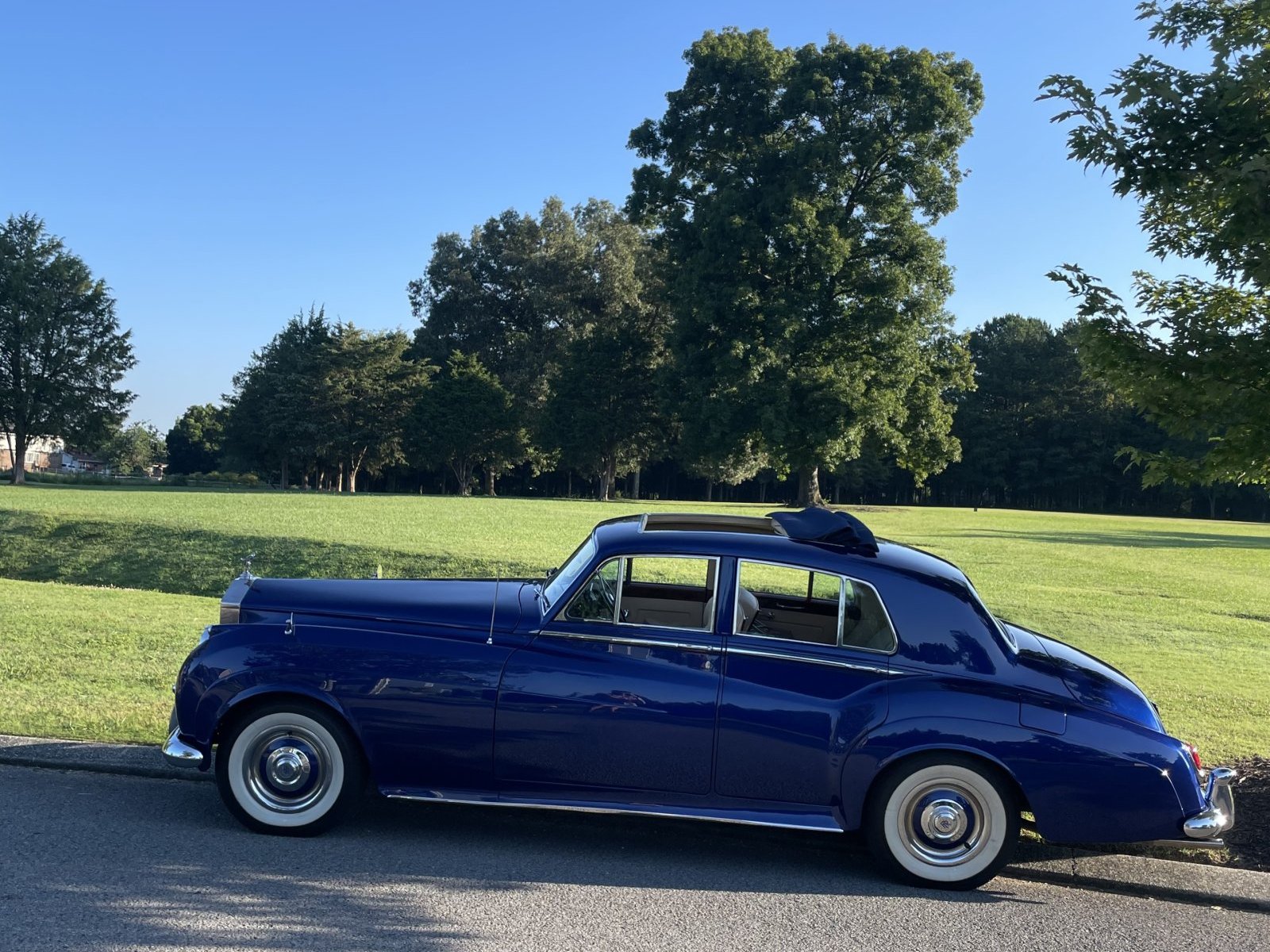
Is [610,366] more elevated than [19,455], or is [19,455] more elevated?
[610,366]

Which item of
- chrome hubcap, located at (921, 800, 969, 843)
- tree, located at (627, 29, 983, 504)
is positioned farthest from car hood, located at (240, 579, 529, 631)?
tree, located at (627, 29, 983, 504)

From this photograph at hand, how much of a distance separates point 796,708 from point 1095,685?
155 cm

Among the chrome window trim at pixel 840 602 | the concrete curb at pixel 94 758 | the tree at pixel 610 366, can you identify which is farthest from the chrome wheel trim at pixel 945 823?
the tree at pixel 610 366

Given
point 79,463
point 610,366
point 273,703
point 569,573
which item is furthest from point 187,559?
point 79,463

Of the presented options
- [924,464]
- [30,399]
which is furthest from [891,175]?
[30,399]

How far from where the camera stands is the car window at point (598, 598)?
16.2ft

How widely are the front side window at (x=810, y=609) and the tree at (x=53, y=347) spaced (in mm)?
58042

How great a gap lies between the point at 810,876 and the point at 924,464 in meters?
37.3

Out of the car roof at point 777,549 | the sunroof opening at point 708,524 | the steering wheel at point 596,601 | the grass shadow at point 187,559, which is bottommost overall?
the grass shadow at point 187,559

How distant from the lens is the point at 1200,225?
6.42m

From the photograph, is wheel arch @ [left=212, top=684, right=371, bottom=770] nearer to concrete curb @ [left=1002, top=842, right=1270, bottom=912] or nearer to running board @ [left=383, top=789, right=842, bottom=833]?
running board @ [left=383, top=789, right=842, bottom=833]

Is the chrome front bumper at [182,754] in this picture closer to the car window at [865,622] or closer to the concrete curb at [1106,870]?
the concrete curb at [1106,870]

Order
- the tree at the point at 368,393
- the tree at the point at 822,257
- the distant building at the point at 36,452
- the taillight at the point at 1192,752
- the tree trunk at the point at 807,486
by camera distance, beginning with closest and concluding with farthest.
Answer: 1. the taillight at the point at 1192,752
2. the tree at the point at 822,257
3. the tree trunk at the point at 807,486
4. the distant building at the point at 36,452
5. the tree at the point at 368,393

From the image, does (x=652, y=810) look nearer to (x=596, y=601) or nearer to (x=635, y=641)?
(x=635, y=641)
